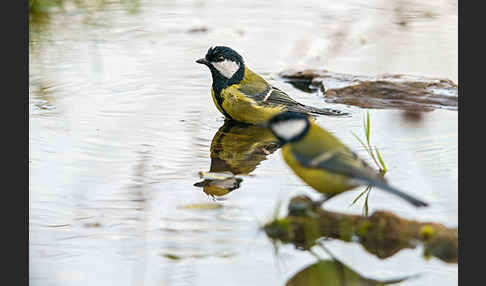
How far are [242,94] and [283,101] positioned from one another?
1.23 feet

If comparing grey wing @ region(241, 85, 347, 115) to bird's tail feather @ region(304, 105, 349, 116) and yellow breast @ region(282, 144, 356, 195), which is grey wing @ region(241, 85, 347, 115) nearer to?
bird's tail feather @ region(304, 105, 349, 116)

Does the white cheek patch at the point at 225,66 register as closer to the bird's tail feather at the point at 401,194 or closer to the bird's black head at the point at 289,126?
the bird's black head at the point at 289,126

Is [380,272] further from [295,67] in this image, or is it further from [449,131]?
[295,67]

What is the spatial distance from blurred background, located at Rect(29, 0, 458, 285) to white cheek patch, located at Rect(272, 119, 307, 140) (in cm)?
43

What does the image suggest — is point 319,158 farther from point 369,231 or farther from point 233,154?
point 233,154

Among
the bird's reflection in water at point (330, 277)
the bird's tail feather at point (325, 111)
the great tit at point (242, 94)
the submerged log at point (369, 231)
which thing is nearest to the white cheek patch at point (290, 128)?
the submerged log at point (369, 231)

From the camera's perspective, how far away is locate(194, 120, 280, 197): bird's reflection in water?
16.9ft

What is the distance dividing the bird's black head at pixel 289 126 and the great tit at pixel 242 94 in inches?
87.7

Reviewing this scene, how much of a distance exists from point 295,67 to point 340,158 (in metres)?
4.20

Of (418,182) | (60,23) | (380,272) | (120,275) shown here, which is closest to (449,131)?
(418,182)

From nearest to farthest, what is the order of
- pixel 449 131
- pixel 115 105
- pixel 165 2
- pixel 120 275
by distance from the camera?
pixel 120 275
pixel 449 131
pixel 115 105
pixel 165 2

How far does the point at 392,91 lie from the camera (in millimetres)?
7480

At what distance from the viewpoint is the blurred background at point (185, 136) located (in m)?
4.02

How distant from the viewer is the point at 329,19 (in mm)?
10234
